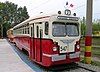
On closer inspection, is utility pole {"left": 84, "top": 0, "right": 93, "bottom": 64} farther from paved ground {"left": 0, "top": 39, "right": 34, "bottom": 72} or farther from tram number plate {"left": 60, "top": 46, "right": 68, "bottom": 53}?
paved ground {"left": 0, "top": 39, "right": 34, "bottom": 72}

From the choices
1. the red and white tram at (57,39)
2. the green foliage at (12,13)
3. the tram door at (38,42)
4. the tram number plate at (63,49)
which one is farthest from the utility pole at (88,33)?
the green foliage at (12,13)

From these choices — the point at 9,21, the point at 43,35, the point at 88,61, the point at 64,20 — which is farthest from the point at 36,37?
the point at 9,21

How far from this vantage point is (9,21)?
105 metres

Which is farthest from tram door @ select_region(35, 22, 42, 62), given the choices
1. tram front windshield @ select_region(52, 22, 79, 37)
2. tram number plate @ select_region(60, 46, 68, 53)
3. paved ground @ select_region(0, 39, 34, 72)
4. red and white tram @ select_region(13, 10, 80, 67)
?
tram number plate @ select_region(60, 46, 68, 53)

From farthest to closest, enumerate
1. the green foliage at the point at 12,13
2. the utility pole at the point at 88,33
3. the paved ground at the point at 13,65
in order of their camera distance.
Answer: the green foliage at the point at 12,13
the utility pole at the point at 88,33
the paved ground at the point at 13,65

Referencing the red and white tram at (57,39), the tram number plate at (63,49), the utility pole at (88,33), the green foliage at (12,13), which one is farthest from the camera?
the green foliage at (12,13)

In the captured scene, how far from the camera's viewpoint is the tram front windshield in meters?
13.1

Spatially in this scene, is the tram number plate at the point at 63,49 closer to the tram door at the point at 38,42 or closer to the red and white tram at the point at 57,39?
the red and white tram at the point at 57,39

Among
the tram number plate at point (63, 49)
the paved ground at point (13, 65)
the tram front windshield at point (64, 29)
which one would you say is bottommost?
the paved ground at point (13, 65)

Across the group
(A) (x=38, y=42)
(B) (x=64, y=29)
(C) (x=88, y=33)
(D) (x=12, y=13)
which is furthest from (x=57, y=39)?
(D) (x=12, y=13)

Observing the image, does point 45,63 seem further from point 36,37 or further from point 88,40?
point 88,40

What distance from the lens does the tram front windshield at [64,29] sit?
13133 mm

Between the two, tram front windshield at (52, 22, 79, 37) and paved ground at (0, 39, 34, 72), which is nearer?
tram front windshield at (52, 22, 79, 37)

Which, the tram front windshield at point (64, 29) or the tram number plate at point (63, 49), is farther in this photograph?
the tram front windshield at point (64, 29)
